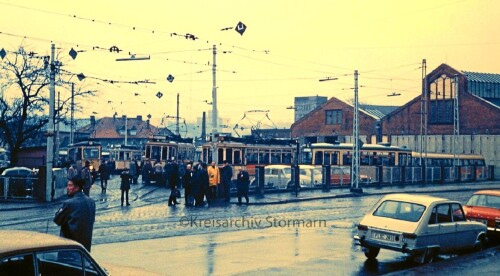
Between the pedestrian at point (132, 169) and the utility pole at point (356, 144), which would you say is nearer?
the utility pole at point (356, 144)

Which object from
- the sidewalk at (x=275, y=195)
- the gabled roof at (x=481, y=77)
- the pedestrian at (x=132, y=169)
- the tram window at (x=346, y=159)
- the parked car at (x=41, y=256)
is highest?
the gabled roof at (x=481, y=77)

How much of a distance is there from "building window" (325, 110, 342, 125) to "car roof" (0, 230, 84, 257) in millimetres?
76309

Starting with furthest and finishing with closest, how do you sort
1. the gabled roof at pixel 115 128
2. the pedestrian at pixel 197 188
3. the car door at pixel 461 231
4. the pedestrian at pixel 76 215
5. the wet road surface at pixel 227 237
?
the gabled roof at pixel 115 128
the pedestrian at pixel 197 188
the car door at pixel 461 231
the wet road surface at pixel 227 237
the pedestrian at pixel 76 215

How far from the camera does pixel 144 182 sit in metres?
45.7

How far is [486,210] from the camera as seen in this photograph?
18.0 m

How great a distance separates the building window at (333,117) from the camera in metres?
81.8

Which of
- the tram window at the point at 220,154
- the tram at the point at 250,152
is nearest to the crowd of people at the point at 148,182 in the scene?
the tram window at the point at 220,154

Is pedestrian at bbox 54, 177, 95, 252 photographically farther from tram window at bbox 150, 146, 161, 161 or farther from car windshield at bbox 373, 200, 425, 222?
tram window at bbox 150, 146, 161, 161

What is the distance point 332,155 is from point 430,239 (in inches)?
1391

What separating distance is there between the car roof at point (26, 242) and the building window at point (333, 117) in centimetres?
7631

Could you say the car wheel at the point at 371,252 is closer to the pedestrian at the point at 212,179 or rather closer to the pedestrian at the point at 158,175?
the pedestrian at the point at 212,179

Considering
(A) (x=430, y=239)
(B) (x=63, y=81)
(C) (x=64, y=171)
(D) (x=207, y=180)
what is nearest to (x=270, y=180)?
(D) (x=207, y=180)

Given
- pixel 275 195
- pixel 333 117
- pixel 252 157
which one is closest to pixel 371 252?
pixel 275 195

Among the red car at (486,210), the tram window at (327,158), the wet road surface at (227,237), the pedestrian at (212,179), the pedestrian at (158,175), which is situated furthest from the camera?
the tram window at (327,158)
